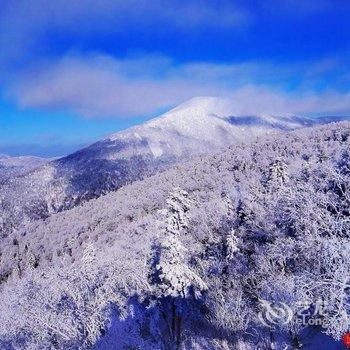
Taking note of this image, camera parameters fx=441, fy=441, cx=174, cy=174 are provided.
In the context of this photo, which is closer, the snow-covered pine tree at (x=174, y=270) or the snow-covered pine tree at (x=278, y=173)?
the snow-covered pine tree at (x=174, y=270)

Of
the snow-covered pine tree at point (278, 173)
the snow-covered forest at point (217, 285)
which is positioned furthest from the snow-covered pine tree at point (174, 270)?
the snow-covered pine tree at point (278, 173)

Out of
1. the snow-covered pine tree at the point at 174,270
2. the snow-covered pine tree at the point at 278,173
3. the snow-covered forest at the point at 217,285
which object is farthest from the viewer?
the snow-covered pine tree at the point at 278,173

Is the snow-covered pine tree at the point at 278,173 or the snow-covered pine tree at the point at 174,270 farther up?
the snow-covered pine tree at the point at 278,173

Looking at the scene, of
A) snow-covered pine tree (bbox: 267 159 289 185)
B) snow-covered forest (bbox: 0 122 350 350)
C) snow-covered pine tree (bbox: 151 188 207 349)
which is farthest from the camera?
snow-covered pine tree (bbox: 267 159 289 185)

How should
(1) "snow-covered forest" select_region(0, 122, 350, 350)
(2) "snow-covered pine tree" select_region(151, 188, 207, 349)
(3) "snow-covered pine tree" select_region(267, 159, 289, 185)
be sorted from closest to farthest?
(1) "snow-covered forest" select_region(0, 122, 350, 350) < (2) "snow-covered pine tree" select_region(151, 188, 207, 349) < (3) "snow-covered pine tree" select_region(267, 159, 289, 185)

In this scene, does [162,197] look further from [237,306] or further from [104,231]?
[237,306]

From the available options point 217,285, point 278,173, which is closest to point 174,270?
point 217,285

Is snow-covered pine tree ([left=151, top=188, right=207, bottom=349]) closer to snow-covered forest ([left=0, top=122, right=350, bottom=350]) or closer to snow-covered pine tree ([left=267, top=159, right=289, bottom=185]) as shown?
snow-covered forest ([left=0, top=122, right=350, bottom=350])

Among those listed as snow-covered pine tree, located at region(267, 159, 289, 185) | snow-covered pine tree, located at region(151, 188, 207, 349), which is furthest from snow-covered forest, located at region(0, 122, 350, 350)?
snow-covered pine tree, located at region(267, 159, 289, 185)

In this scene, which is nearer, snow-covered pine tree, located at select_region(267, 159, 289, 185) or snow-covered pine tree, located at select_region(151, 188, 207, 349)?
snow-covered pine tree, located at select_region(151, 188, 207, 349)

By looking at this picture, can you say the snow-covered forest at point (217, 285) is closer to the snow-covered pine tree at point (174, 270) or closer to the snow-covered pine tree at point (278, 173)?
the snow-covered pine tree at point (174, 270)

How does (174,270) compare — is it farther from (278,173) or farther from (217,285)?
(278,173)
